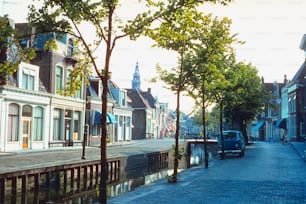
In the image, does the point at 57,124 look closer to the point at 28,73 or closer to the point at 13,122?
the point at 28,73

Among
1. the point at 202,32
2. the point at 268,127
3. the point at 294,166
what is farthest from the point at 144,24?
the point at 268,127

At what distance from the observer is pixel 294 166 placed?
23.6m

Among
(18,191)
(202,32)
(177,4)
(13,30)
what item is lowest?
(18,191)

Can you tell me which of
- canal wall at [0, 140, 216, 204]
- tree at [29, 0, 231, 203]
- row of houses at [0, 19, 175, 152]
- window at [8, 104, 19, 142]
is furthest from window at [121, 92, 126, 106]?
tree at [29, 0, 231, 203]

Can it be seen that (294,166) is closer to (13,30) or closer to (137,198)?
(137,198)

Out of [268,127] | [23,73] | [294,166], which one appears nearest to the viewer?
[294,166]

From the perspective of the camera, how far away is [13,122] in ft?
101

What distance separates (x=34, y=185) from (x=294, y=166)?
15.0 meters

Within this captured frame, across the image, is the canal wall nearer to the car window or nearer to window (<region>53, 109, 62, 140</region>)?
the car window

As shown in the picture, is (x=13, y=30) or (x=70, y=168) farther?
(x=70, y=168)

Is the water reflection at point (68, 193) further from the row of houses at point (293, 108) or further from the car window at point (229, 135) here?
the row of houses at point (293, 108)

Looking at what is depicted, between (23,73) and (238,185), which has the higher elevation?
(23,73)

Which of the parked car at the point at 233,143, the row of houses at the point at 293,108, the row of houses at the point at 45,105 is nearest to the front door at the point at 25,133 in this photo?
the row of houses at the point at 45,105

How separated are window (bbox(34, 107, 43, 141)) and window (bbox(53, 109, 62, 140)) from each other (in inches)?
93.9
